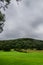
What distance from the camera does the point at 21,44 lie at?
104 m

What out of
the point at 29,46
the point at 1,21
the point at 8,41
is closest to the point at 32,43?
the point at 29,46

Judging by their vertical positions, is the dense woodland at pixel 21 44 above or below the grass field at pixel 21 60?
above

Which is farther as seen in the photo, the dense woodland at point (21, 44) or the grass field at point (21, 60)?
the dense woodland at point (21, 44)

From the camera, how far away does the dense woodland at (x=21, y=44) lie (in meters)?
100

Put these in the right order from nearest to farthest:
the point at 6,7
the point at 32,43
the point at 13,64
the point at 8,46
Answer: the point at 13,64 → the point at 6,7 → the point at 8,46 → the point at 32,43

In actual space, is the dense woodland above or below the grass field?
above

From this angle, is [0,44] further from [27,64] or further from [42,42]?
[27,64]

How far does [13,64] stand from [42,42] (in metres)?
65.1

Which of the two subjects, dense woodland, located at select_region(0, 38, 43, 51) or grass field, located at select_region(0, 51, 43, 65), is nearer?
grass field, located at select_region(0, 51, 43, 65)

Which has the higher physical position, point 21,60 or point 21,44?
point 21,44

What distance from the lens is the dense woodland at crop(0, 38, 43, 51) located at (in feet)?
329

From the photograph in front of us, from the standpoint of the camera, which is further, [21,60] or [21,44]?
[21,44]

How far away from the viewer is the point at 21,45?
338 ft

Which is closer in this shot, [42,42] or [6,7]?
[6,7]
